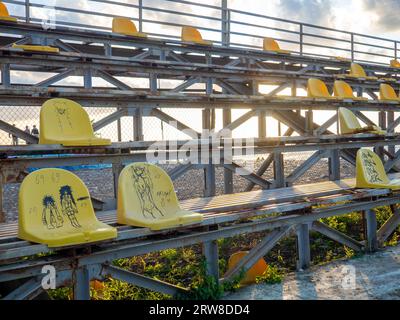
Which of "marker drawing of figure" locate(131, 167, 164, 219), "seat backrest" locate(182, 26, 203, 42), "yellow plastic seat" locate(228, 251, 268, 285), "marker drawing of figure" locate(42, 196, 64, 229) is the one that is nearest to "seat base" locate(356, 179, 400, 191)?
"yellow plastic seat" locate(228, 251, 268, 285)

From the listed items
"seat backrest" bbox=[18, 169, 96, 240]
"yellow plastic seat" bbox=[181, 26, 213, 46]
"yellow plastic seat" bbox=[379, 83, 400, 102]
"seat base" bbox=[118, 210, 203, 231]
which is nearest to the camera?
"seat backrest" bbox=[18, 169, 96, 240]

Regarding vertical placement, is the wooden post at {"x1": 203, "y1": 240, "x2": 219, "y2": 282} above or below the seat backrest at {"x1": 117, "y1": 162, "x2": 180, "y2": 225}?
below

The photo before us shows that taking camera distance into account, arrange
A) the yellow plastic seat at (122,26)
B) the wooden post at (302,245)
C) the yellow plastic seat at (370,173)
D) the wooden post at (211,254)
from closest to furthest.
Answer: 1. the wooden post at (211,254)
2. the wooden post at (302,245)
3. the yellow plastic seat at (370,173)
4. the yellow plastic seat at (122,26)

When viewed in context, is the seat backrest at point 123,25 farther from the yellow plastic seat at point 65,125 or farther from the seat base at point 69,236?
the seat base at point 69,236

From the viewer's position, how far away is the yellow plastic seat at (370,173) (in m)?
5.72

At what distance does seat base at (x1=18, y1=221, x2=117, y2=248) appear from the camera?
2.89 metres

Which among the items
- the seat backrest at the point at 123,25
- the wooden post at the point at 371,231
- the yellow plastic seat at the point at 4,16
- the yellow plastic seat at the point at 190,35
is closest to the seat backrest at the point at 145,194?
the wooden post at the point at 371,231

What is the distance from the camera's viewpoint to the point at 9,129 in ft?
16.1

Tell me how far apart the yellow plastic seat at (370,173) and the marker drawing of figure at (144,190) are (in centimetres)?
309

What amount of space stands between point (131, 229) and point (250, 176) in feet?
9.90

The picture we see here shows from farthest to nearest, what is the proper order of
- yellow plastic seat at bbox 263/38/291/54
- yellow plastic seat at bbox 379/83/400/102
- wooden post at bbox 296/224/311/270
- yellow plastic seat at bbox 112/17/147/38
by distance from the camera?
yellow plastic seat at bbox 263/38/291/54 < yellow plastic seat at bbox 379/83/400/102 < yellow plastic seat at bbox 112/17/147/38 < wooden post at bbox 296/224/311/270

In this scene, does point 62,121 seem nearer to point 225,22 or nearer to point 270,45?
point 270,45

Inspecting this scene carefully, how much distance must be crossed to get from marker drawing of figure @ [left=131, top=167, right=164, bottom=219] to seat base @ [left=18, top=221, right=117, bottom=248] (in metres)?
0.61

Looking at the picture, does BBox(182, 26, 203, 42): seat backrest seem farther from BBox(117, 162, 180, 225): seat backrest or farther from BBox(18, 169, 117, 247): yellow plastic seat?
BBox(18, 169, 117, 247): yellow plastic seat
